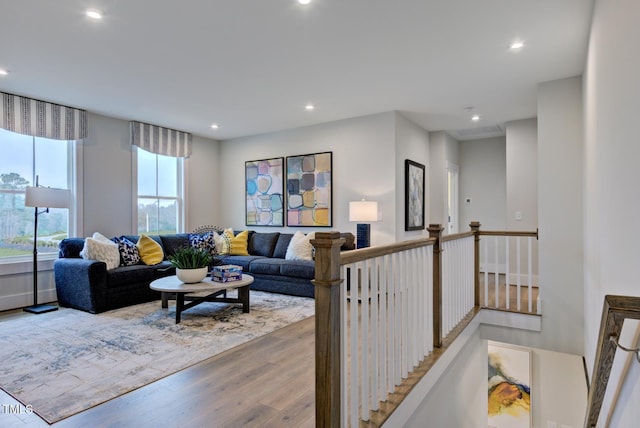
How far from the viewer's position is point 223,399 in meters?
2.20

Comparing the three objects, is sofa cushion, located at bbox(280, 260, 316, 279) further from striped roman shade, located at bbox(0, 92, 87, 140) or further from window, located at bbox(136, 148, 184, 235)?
striped roman shade, located at bbox(0, 92, 87, 140)

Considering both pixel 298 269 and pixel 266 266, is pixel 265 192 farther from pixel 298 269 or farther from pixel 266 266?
pixel 298 269

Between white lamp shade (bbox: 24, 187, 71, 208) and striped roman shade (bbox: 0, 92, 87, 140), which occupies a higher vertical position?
striped roman shade (bbox: 0, 92, 87, 140)

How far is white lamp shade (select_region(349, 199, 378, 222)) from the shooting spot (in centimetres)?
495

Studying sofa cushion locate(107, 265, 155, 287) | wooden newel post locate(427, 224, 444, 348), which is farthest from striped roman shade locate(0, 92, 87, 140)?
wooden newel post locate(427, 224, 444, 348)

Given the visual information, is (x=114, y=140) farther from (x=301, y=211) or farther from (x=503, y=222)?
(x=503, y=222)

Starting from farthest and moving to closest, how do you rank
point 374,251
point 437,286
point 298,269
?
1. point 298,269
2. point 437,286
3. point 374,251

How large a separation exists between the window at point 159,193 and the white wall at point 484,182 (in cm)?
544

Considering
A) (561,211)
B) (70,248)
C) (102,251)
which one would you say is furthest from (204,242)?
(561,211)

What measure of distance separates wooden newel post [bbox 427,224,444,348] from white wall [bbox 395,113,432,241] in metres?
2.28

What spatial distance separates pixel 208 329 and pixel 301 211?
2.88 meters

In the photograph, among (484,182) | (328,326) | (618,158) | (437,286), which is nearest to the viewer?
(328,326)

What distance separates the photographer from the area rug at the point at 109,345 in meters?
2.29

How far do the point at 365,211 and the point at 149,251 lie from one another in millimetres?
3086
